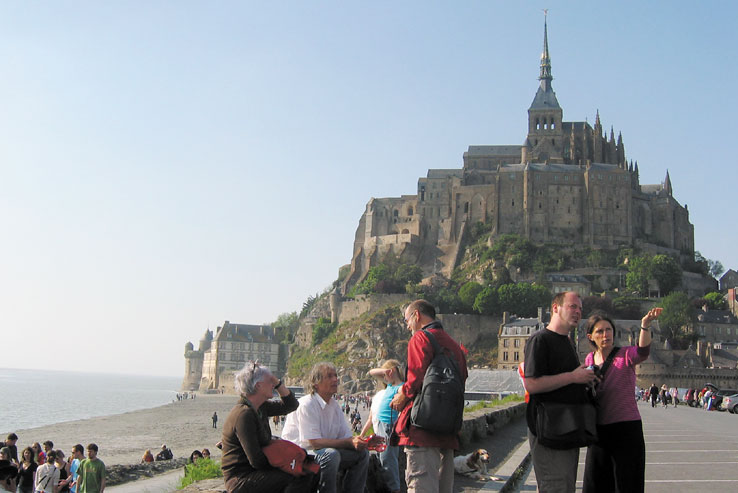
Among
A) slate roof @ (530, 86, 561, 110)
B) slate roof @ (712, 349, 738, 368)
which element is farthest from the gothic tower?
slate roof @ (712, 349, 738, 368)

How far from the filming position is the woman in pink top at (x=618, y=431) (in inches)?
233

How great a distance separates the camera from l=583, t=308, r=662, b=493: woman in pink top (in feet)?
19.5

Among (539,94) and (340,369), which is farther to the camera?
(539,94)

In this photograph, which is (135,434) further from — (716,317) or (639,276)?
(716,317)

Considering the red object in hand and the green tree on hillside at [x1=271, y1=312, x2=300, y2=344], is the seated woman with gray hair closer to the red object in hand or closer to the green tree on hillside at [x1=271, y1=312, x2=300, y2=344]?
the red object in hand

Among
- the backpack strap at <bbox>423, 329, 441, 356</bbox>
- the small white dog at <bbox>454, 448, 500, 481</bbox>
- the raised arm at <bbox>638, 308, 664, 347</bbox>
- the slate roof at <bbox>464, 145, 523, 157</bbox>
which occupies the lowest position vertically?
the small white dog at <bbox>454, 448, 500, 481</bbox>

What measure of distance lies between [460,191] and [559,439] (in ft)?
284

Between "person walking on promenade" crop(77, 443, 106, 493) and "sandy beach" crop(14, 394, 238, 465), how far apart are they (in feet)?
61.1

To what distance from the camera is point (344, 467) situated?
21.8ft

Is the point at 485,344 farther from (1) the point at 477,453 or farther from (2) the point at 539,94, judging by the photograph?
(1) the point at 477,453

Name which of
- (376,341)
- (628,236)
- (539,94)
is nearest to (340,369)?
(376,341)

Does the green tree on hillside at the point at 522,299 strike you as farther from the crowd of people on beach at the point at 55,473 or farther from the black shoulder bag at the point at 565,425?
the black shoulder bag at the point at 565,425

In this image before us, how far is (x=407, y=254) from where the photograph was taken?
90.0m

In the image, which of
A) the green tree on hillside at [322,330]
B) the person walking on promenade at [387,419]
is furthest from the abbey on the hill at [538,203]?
the person walking on promenade at [387,419]
